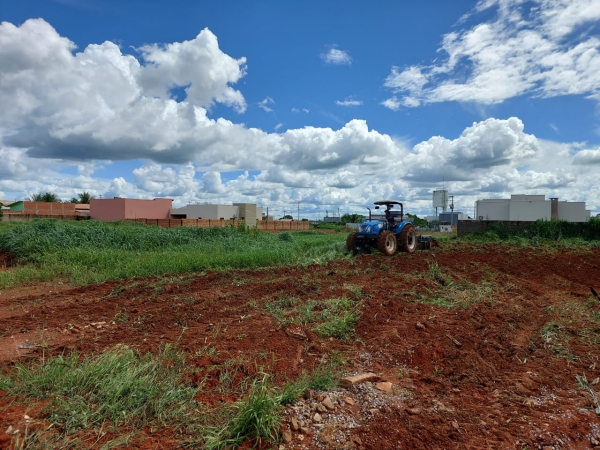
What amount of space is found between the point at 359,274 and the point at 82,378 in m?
8.23

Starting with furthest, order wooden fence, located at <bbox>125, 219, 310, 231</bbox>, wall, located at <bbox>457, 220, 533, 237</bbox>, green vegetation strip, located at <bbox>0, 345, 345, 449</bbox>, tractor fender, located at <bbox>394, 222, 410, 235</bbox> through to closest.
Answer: wooden fence, located at <bbox>125, 219, 310, 231</bbox> → wall, located at <bbox>457, 220, 533, 237</bbox> → tractor fender, located at <bbox>394, 222, 410, 235</bbox> → green vegetation strip, located at <bbox>0, 345, 345, 449</bbox>

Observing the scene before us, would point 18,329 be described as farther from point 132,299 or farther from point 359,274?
point 359,274

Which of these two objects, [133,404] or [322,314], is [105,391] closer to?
[133,404]

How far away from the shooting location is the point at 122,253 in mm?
14492

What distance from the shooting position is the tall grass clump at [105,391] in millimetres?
3350

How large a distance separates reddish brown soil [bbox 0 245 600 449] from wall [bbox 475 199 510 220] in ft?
80.5

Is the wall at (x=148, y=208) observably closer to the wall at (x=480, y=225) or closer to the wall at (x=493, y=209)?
the wall at (x=480, y=225)

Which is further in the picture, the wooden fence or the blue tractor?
the wooden fence

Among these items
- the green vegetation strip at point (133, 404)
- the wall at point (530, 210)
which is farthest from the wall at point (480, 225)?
the green vegetation strip at point (133, 404)

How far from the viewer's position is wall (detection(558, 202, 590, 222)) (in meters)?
28.3

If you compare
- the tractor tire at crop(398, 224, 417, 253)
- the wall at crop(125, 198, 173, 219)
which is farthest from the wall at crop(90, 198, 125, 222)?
the tractor tire at crop(398, 224, 417, 253)

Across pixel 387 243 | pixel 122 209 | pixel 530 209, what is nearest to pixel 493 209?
pixel 530 209

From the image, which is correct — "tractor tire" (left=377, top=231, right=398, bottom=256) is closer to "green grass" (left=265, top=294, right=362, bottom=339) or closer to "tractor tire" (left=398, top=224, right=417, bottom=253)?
"tractor tire" (left=398, top=224, right=417, bottom=253)

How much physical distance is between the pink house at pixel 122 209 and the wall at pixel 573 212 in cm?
4189
